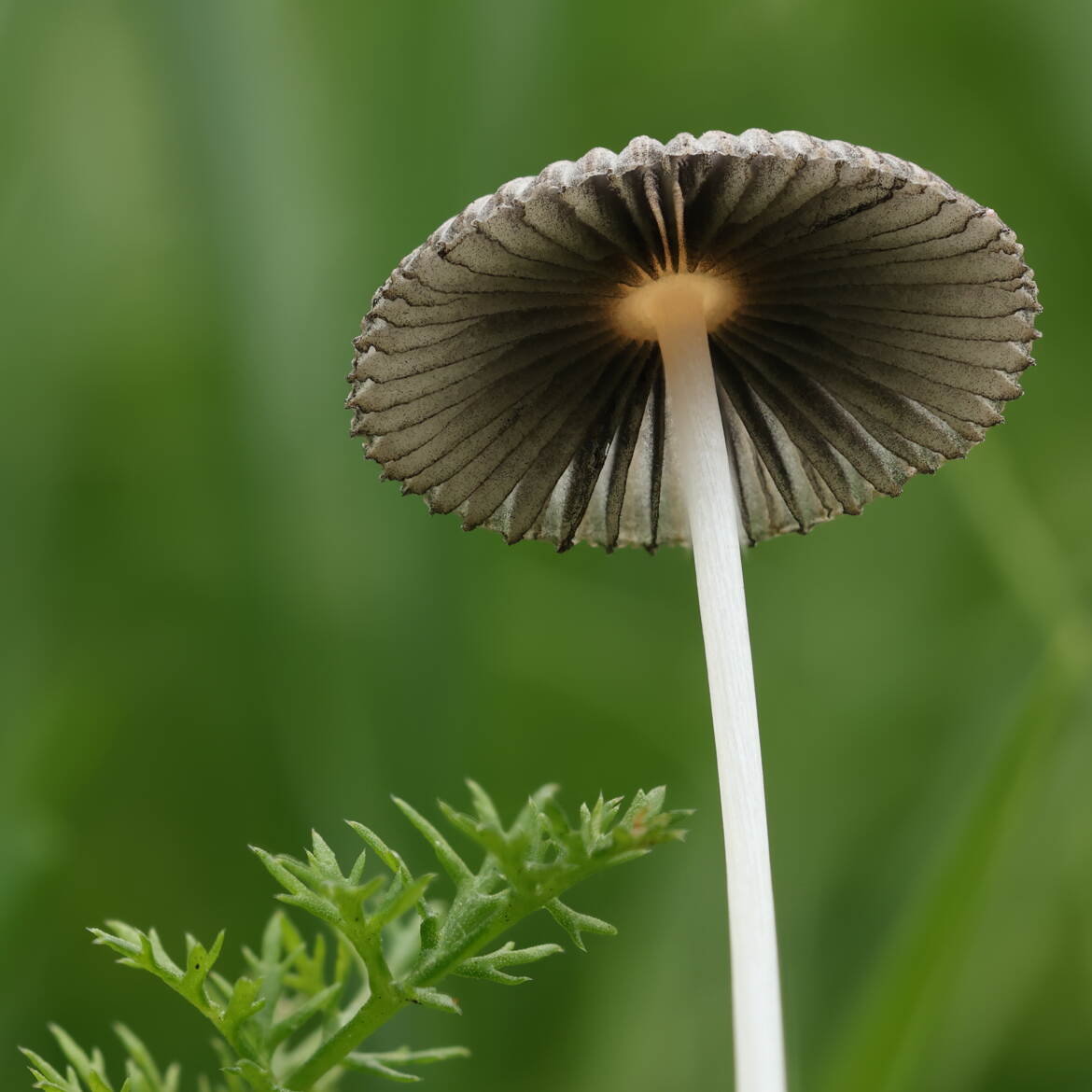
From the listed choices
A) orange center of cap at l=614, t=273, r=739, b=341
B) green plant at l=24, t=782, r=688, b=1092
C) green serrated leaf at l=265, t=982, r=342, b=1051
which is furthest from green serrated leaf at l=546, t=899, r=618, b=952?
orange center of cap at l=614, t=273, r=739, b=341

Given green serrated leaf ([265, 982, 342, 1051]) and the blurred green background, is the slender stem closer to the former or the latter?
green serrated leaf ([265, 982, 342, 1051])


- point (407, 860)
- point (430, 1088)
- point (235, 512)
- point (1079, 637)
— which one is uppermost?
point (235, 512)

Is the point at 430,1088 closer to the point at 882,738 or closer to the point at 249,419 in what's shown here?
the point at 882,738

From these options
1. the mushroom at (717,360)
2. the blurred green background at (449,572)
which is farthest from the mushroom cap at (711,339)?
the blurred green background at (449,572)

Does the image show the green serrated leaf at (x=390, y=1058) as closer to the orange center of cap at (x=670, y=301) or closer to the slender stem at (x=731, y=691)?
the slender stem at (x=731, y=691)

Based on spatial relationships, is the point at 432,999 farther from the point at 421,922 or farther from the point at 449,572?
the point at 449,572

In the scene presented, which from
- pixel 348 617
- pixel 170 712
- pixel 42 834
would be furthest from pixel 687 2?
pixel 42 834
